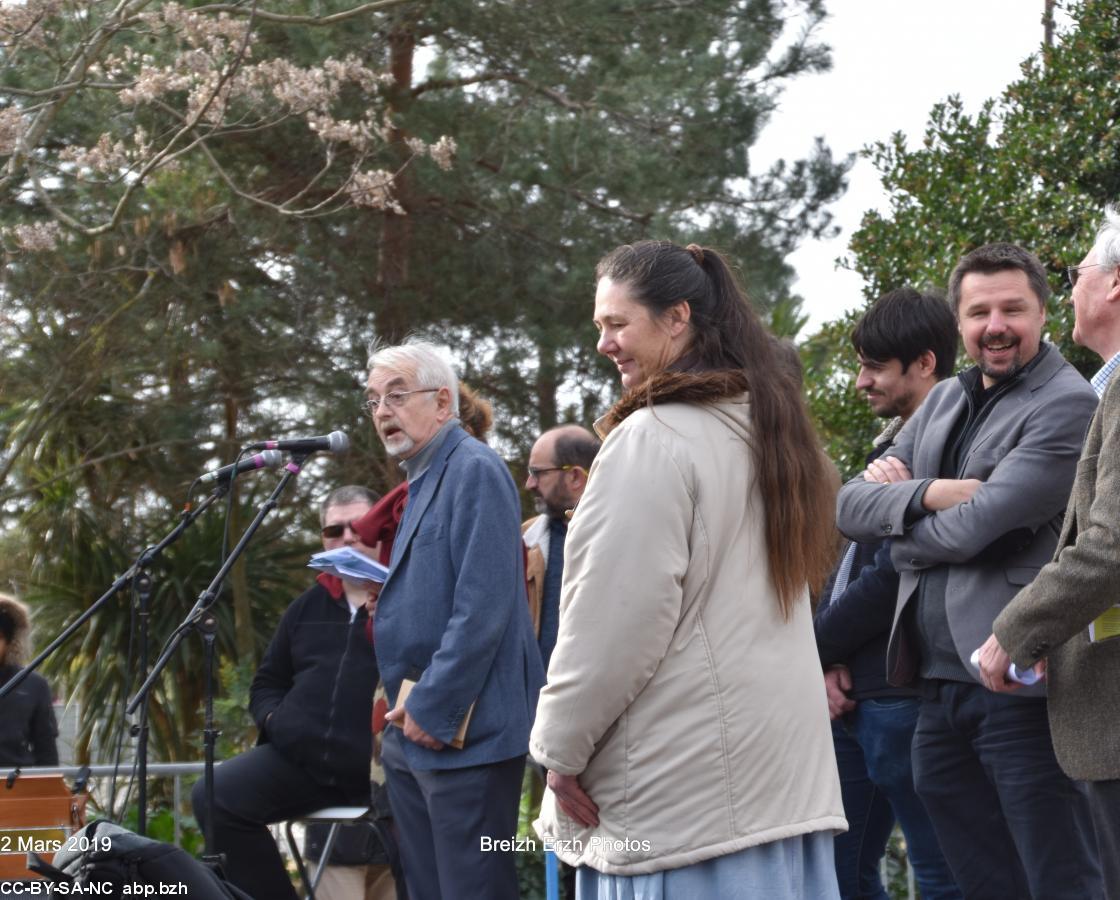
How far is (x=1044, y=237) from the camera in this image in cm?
632

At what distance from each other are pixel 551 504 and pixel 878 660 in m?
1.50

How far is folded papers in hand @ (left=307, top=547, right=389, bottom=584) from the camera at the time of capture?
169 inches

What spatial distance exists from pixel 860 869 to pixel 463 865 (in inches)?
44.9

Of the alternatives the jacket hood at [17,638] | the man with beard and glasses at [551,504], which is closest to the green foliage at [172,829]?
the jacket hood at [17,638]

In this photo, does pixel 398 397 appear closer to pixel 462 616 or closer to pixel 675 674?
pixel 462 616

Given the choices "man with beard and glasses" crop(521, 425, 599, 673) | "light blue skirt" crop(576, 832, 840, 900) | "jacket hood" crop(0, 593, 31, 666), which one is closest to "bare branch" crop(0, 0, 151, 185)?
"jacket hood" crop(0, 593, 31, 666)

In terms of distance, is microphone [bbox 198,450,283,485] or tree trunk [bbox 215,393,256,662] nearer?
microphone [bbox 198,450,283,485]

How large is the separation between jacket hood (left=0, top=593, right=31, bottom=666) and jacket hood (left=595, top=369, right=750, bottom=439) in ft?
14.5

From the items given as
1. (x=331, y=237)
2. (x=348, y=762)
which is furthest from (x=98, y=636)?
(x=348, y=762)

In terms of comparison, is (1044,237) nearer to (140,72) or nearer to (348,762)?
(348,762)

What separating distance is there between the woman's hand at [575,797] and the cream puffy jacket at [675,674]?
2 cm

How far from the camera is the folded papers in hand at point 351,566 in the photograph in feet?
14.1

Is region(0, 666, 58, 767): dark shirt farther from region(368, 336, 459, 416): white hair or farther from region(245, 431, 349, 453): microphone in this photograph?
region(368, 336, 459, 416): white hair

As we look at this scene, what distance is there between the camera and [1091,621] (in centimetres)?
266
